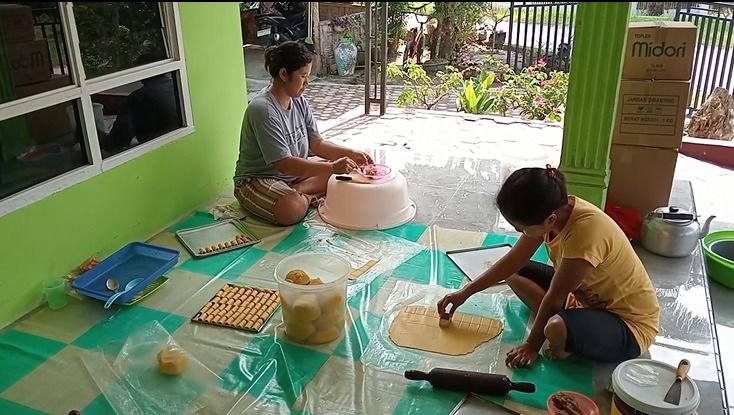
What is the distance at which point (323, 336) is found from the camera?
2051 mm

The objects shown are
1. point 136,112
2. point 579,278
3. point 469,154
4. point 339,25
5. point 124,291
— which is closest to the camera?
point 579,278

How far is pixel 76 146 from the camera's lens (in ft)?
8.04

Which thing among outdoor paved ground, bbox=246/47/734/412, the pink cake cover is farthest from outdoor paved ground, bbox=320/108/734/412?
the pink cake cover

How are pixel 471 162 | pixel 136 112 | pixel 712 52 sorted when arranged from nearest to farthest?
pixel 136 112
pixel 471 162
pixel 712 52

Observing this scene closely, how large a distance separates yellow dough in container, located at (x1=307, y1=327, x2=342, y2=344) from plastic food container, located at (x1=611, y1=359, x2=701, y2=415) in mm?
882

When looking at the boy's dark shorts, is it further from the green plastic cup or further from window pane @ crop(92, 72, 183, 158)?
window pane @ crop(92, 72, 183, 158)

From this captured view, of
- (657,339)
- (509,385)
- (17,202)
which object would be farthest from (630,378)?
(17,202)

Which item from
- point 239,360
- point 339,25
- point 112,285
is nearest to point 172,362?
point 239,360

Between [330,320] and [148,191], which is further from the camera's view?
[148,191]

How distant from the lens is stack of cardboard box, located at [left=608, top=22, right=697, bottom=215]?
264cm

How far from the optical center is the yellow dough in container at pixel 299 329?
6.60ft

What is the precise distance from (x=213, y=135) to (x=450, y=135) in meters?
1.85

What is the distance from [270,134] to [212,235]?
0.54m

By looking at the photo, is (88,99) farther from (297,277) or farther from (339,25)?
(339,25)
